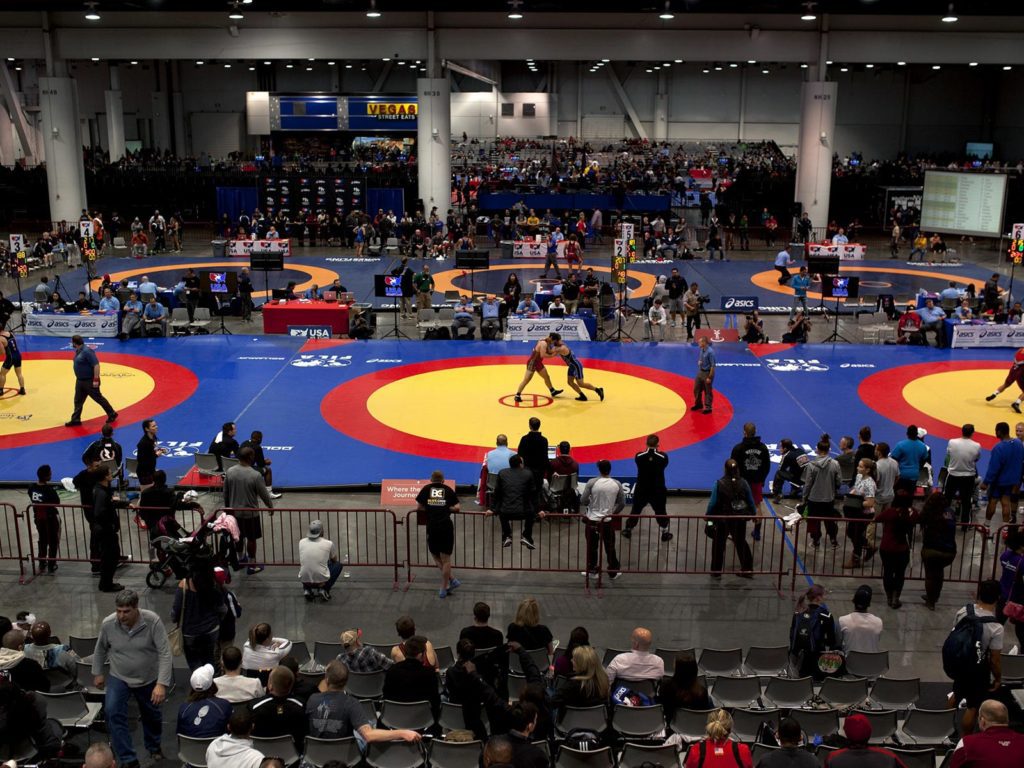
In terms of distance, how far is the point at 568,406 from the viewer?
68.4 feet

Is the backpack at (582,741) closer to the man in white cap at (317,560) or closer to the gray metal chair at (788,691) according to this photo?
the gray metal chair at (788,691)

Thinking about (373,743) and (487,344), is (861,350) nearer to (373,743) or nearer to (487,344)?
(487,344)

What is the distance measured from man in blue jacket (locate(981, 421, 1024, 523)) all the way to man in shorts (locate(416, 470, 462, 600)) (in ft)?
25.3

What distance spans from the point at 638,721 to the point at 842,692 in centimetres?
216

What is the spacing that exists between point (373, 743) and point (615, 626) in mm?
4635

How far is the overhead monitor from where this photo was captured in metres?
40.9

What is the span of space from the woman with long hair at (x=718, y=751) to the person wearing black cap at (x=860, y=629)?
357cm

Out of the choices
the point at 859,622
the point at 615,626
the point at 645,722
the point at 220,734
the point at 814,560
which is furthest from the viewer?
the point at 814,560

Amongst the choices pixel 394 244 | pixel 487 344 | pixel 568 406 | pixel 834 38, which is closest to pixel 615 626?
pixel 568 406

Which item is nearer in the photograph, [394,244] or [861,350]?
[861,350]

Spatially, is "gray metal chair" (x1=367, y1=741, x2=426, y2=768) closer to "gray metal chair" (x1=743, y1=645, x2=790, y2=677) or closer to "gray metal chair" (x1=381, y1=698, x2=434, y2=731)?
"gray metal chair" (x1=381, y1=698, x2=434, y2=731)

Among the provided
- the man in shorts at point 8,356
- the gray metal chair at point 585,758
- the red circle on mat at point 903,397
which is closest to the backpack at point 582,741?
the gray metal chair at point 585,758

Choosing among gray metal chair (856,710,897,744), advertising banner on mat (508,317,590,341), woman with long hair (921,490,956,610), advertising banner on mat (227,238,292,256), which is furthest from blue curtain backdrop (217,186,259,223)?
gray metal chair (856,710,897,744)

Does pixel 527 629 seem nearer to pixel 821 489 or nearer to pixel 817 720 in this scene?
pixel 817 720
